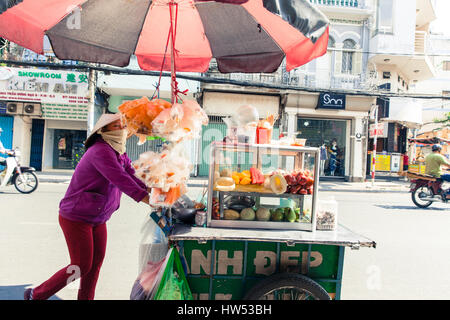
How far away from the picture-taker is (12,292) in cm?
292

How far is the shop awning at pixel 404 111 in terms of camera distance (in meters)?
15.8

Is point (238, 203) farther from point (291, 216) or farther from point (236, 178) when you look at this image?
point (291, 216)

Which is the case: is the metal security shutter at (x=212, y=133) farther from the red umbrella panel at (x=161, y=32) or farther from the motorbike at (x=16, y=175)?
the red umbrella panel at (x=161, y=32)

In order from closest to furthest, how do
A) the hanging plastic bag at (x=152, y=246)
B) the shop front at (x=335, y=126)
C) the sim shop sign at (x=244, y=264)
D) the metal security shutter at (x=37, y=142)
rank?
the sim shop sign at (x=244, y=264) → the hanging plastic bag at (x=152, y=246) → the metal security shutter at (x=37, y=142) → the shop front at (x=335, y=126)

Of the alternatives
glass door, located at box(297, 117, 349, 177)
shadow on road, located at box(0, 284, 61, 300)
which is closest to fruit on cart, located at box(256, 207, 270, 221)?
shadow on road, located at box(0, 284, 61, 300)

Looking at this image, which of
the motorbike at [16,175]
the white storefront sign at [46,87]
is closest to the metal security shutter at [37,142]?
the white storefront sign at [46,87]

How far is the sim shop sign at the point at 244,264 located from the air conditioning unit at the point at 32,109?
13582mm

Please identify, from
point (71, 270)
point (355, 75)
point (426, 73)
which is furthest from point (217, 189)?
point (426, 73)

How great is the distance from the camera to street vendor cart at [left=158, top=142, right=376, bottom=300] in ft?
6.65

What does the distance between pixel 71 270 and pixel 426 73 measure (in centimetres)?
2171

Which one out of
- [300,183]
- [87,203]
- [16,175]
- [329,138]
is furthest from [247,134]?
[329,138]

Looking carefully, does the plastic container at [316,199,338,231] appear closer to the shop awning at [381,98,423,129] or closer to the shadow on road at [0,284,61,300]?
the shadow on road at [0,284,61,300]

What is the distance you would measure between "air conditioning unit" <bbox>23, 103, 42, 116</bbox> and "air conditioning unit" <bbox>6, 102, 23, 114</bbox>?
16 centimetres

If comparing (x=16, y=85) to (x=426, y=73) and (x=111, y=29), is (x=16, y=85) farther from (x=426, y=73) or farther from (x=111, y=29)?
(x=426, y=73)
